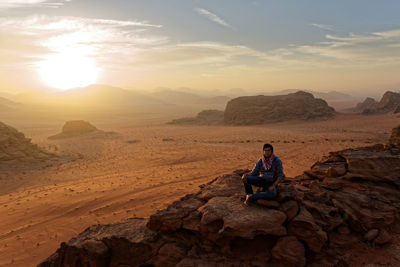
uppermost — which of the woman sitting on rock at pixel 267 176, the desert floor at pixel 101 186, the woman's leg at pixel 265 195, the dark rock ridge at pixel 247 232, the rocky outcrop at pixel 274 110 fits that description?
the rocky outcrop at pixel 274 110

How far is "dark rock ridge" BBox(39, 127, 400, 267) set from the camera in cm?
506

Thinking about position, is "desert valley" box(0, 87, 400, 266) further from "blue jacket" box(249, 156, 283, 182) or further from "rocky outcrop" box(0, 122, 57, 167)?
"blue jacket" box(249, 156, 283, 182)

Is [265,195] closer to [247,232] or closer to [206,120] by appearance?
[247,232]

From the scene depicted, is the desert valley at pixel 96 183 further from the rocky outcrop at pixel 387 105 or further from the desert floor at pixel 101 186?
the rocky outcrop at pixel 387 105

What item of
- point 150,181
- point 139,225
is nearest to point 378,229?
point 139,225

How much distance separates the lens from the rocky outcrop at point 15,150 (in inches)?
681

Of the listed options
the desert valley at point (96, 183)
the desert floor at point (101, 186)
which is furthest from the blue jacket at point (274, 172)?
the desert floor at point (101, 186)

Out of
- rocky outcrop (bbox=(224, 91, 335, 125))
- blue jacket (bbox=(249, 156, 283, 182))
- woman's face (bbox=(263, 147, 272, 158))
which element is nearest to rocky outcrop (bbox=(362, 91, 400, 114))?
rocky outcrop (bbox=(224, 91, 335, 125))

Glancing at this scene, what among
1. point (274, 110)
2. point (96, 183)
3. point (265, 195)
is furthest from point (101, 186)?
point (274, 110)

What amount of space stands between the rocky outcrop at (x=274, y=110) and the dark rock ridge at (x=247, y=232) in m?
36.8

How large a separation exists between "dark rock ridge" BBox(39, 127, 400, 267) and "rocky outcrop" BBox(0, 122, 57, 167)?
1477cm

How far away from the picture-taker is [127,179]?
13109mm

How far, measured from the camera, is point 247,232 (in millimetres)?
5004

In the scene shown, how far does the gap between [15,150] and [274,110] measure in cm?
3672
